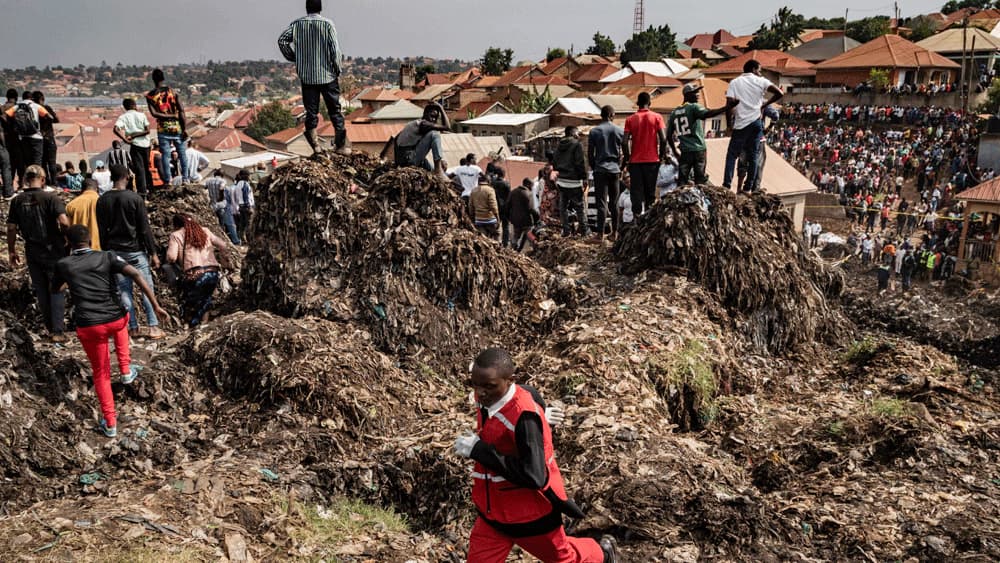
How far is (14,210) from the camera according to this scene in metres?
6.61

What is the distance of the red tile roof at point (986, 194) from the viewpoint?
2441 centimetres

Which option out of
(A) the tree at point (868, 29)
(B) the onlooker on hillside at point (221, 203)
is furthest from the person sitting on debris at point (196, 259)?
(A) the tree at point (868, 29)

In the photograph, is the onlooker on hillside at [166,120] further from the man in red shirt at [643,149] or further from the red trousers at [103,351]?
the man in red shirt at [643,149]

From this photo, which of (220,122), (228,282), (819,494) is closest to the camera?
(819,494)

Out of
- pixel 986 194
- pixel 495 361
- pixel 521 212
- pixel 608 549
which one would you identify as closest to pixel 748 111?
pixel 521 212

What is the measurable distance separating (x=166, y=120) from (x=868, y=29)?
88760mm

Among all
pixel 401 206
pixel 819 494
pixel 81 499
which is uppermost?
pixel 401 206

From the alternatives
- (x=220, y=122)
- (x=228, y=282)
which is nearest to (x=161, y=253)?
(x=228, y=282)

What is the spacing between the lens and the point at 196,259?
24.5ft

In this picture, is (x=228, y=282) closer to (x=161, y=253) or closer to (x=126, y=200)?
(x=161, y=253)

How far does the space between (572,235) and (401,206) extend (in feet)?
12.5

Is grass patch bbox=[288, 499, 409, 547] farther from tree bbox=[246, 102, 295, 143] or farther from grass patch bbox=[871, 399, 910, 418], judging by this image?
tree bbox=[246, 102, 295, 143]

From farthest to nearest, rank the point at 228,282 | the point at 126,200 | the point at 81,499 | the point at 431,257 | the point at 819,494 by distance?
1. the point at 228,282
2. the point at 431,257
3. the point at 126,200
4. the point at 819,494
5. the point at 81,499

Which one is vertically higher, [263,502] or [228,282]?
[228,282]
